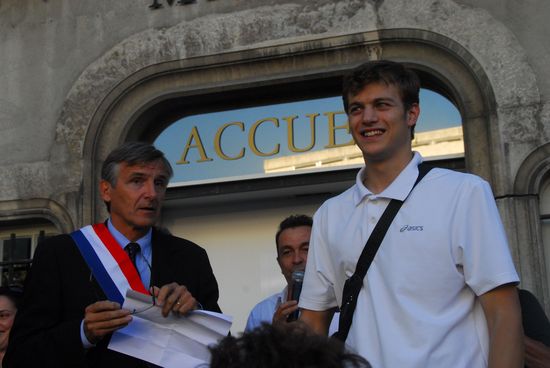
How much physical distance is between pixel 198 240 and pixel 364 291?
210 inches

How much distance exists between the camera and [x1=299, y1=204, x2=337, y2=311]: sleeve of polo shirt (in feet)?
8.91

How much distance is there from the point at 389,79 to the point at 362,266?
2.05ft

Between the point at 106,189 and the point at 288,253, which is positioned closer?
the point at 106,189

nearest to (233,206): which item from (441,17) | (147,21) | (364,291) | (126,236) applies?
(147,21)

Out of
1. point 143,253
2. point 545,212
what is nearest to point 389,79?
point 143,253

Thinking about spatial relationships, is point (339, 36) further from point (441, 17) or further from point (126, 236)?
point (126, 236)

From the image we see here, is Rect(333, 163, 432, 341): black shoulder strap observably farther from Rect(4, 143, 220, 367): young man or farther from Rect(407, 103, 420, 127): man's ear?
Rect(4, 143, 220, 367): young man

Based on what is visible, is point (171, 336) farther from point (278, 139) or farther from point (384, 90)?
point (278, 139)

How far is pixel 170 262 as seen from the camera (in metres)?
3.40

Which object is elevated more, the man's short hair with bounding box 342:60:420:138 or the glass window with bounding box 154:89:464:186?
the glass window with bounding box 154:89:464:186

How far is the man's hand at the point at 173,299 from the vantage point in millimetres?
2938

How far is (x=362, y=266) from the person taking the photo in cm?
249

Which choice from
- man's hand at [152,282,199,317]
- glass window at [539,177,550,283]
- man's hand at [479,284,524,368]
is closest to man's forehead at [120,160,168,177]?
man's hand at [152,282,199,317]

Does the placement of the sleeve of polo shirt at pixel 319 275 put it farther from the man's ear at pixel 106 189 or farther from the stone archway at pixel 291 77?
the stone archway at pixel 291 77
